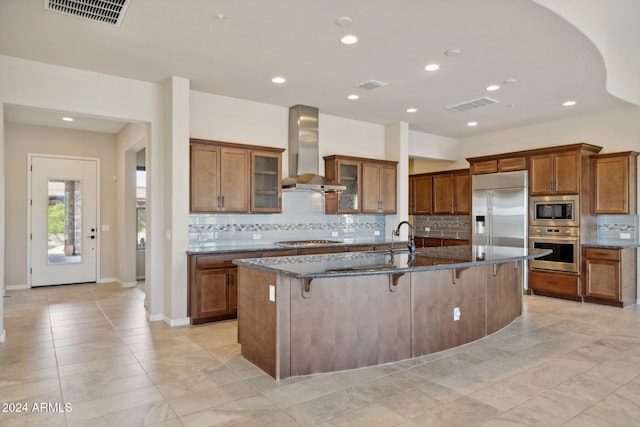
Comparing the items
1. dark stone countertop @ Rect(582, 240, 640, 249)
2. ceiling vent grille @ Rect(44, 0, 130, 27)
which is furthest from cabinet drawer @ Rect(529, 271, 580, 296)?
ceiling vent grille @ Rect(44, 0, 130, 27)

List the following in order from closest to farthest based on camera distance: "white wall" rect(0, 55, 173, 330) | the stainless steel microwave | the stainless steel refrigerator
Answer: "white wall" rect(0, 55, 173, 330) → the stainless steel microwave → the stainless steel refrigerator

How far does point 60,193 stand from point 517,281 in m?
7.53

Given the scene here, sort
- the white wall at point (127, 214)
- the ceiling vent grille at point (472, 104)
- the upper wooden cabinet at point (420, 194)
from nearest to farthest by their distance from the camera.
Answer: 1. the ceiling vent grille at point (472, 104)
2. the white wall at point (127, 214)
3. the upper wooden cabinet at point (420, 194)

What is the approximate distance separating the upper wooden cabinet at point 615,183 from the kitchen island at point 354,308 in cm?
299

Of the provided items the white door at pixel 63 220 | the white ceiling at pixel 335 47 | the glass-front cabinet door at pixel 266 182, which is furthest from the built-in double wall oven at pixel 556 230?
the white door at pixel 63 220

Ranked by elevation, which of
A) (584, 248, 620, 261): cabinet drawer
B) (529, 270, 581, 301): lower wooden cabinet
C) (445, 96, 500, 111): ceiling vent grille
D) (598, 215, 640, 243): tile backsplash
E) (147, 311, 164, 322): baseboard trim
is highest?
(445, 96, 500, 111): ceiling vent grille

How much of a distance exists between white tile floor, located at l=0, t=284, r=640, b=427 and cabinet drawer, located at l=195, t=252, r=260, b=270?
70 cm

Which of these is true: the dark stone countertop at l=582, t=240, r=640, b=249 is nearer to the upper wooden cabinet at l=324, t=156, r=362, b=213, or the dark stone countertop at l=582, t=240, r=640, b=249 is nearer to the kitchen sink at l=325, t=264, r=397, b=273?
the upper wooden cabinet at l=324, t=156, r=362, b=213

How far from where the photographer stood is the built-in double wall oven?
6.07 meters

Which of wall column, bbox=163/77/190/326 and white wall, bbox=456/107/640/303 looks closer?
wall column, bbox=163/77/190/326

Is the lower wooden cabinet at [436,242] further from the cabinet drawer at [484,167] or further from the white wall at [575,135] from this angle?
the white wall at [575,135]

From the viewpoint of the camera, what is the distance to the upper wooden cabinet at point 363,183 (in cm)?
639

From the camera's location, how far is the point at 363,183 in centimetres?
660

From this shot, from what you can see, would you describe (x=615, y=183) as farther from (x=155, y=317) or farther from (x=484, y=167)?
(x=155, y=317)
